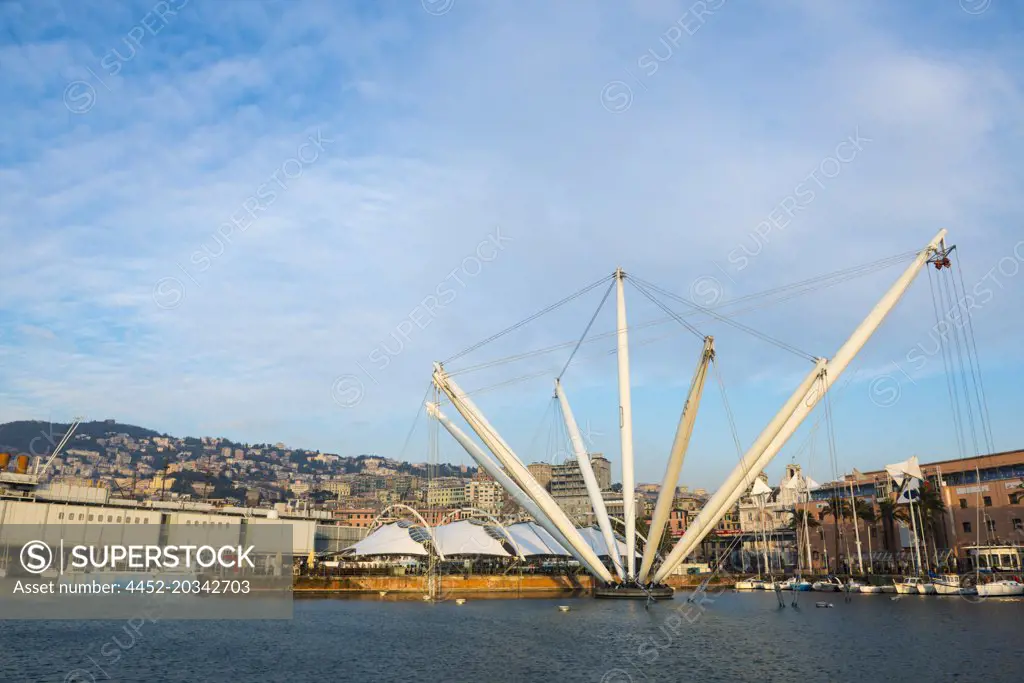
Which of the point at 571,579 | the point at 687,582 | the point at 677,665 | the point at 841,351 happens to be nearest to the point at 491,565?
the point at 571,579

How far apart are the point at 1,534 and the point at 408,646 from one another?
70022 mm

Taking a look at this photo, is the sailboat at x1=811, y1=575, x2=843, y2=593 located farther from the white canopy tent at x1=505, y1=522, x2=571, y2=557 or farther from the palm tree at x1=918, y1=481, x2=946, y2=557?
the white canopy tent at x1=505, y1=522, x2=571, y2=557

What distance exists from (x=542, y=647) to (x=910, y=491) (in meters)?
64.0

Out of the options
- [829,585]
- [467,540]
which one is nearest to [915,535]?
[829,585]

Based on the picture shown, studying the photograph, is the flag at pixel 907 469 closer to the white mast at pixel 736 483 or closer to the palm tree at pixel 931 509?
the palm tree at pixel 931 509

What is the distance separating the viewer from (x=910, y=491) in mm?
82875

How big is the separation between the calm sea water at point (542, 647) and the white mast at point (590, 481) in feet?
31.4

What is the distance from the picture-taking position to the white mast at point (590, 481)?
64.8m

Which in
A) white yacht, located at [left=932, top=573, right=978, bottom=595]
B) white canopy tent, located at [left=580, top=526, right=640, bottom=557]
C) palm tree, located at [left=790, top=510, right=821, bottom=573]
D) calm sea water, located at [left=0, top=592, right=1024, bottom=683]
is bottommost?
white yacht, located at [left=932, top=573, right=978, bottom=595]

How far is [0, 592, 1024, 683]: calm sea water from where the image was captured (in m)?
28.6

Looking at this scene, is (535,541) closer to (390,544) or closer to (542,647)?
(390,544)

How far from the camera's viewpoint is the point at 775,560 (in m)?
131

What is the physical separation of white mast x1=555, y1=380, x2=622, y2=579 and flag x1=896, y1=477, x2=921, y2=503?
122 feet

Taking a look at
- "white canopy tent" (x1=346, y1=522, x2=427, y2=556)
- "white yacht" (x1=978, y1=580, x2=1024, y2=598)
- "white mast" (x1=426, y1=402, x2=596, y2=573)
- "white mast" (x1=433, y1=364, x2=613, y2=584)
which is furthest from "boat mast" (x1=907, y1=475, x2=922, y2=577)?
"white canopy tent" (x1=346, y1=522, x2=427, y2=556)
